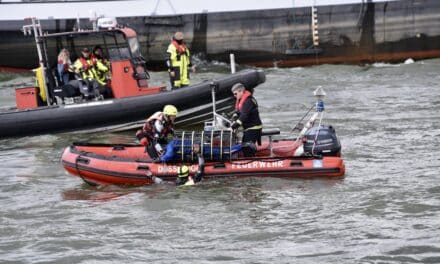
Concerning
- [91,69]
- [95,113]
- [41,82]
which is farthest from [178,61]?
[41,82]

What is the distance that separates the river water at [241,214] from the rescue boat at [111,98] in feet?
1.27

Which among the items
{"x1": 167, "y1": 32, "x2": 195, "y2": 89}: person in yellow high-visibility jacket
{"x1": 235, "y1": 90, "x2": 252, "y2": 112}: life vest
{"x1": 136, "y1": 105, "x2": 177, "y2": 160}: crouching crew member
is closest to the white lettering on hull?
{"x1": 235, "y1": 90, "x2": 252, "y2": 112}: life vest

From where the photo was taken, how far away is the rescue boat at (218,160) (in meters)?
8.64

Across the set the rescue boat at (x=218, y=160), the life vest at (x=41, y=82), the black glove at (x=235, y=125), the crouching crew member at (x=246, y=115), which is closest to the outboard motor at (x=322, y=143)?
the rescue boat at (x=218, y=160)

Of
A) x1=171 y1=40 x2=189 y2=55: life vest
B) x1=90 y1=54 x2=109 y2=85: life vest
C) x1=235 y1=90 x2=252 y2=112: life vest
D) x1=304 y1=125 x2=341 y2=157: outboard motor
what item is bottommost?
x1=304 y1=125 x2=341 y2=157: outboard motor

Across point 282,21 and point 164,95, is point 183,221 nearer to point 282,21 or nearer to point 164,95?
point 164,95

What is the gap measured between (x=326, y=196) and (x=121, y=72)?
4.82m

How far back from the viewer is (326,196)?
27.0 feet

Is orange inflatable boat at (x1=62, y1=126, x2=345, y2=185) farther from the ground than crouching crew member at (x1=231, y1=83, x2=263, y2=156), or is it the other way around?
crouching crew member at (x1=231, y1=83, x2=263, y2=156)

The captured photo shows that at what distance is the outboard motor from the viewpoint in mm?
8836

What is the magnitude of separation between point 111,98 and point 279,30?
831cm

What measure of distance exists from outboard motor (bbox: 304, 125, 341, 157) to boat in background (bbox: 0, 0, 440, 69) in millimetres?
10837

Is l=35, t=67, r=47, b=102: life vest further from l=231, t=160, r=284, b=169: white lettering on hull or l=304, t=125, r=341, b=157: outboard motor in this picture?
l=304, t=125, r=341, b=157: outboard motor

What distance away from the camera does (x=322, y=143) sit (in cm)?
884
